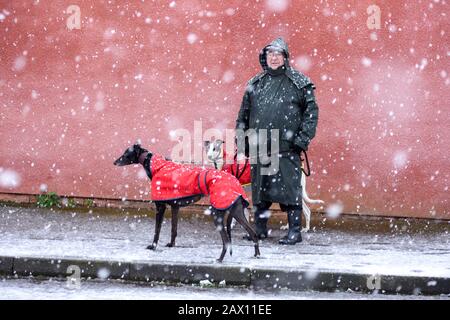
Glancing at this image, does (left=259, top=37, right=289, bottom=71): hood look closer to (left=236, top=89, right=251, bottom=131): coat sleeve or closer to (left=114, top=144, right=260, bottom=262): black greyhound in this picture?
(left=236, top=89, right=251, bottom=131): coat sleeve

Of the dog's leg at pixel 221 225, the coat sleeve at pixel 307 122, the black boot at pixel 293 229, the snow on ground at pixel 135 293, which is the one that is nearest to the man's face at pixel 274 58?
the coat sleeve at pixel 307 122

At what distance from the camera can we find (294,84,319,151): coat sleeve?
947cm

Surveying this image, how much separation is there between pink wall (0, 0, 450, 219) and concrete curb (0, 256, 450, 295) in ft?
12.7

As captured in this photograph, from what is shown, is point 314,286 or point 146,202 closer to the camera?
point 314,286

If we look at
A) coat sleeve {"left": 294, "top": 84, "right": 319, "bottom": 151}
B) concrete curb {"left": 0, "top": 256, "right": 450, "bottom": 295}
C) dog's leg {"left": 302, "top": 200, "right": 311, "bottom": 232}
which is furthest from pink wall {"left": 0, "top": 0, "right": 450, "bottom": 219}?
concrete curb {"left": 0, "top": 256, "right": 450, "bottom": 295}

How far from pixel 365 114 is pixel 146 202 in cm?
304

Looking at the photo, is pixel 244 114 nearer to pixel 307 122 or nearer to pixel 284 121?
pixel 284 121

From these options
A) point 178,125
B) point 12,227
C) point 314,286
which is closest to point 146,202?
point 178,125
